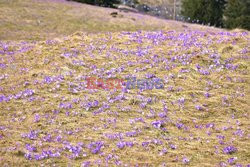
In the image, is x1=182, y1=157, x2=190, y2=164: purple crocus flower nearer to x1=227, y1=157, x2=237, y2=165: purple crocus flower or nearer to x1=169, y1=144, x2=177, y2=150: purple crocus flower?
x1=169, y1=144, x2=177, y2=150: purple crocus flower

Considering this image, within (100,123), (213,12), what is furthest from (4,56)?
(213,12)

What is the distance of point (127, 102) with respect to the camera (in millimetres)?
13734

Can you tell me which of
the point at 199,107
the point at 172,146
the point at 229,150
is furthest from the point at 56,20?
the point at 229,150

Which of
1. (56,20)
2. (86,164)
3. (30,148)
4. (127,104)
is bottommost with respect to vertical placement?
(86,164)

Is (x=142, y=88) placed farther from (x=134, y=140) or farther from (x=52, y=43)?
(x=52, y=43)

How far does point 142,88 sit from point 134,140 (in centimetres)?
407

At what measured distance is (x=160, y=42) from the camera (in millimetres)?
20375

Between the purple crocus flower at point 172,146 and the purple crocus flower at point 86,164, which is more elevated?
the purple crocus flower at point 172,146

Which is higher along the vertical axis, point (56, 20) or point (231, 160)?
point (56, 20)

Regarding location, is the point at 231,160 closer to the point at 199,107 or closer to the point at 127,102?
the point at 199,107

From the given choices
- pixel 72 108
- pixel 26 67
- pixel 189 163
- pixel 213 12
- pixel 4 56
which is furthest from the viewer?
pixel 213 12

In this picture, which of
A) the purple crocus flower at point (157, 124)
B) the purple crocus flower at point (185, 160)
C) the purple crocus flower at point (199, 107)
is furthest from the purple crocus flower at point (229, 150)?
the purple crocus flower at point (199, 107)

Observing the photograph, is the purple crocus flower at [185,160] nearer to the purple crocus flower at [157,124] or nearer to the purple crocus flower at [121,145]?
the purple crocus flower at [121,145]

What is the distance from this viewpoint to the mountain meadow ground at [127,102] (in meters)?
10.4
